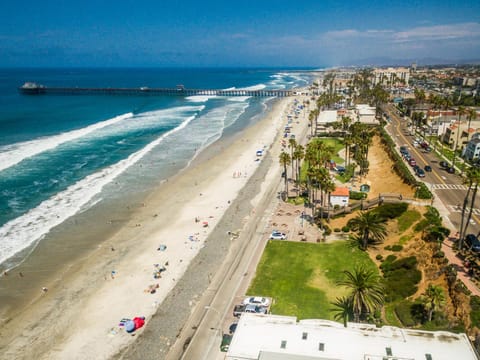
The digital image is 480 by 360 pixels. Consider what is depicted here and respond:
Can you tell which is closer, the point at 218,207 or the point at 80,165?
the point at 218,207

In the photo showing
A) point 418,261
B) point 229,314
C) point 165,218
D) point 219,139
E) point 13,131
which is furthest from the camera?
point 13,131

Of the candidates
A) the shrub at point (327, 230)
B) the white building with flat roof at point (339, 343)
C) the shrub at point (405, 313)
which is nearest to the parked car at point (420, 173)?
the shrub at point (327, 230)

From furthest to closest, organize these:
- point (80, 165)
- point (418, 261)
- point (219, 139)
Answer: point (219, 139)
point (80, 165)
point (418, 261)


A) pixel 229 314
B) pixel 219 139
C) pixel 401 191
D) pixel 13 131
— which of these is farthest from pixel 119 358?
pixel 13 131

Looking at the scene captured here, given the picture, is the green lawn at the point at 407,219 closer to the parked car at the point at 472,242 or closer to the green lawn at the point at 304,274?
the parked car at the point at 472,242

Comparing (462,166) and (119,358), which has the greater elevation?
(462,166)

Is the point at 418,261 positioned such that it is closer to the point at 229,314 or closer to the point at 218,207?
the point at 229,314

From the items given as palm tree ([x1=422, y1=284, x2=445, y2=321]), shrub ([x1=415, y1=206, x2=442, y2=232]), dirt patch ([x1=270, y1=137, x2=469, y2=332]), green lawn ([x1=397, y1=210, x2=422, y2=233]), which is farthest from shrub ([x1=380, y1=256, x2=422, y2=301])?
green lawn ([x1=397, y1=210, x2=422, y2=233])

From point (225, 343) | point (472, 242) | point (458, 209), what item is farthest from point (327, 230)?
point (225, 343)
